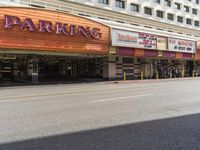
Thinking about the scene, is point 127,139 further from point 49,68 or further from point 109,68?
point 49,68

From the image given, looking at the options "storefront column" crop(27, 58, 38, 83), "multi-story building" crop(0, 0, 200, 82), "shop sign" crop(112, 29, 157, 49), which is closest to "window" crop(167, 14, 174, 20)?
"multi-story building" crop(0, 0, 200, 82)

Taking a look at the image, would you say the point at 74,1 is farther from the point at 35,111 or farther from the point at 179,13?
the point at 35,111

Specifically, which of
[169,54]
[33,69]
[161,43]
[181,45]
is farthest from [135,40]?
[33,69]

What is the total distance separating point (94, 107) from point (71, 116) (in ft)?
6.16

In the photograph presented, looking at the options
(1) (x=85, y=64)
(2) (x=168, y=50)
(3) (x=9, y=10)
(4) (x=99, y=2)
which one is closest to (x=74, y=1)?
(4) (x=99, y=2)

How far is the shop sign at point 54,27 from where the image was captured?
21.9 metres

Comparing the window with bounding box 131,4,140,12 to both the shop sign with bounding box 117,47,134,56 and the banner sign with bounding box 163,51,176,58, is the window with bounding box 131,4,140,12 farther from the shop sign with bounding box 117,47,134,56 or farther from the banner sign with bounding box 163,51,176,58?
the shop sign with bounding box 117,47,134,56

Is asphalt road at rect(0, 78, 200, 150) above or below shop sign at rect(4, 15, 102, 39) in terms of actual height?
below

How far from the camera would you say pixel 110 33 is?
94.9ft

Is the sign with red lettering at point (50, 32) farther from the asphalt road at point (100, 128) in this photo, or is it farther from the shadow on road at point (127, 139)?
the shadow on road at point (127, 139)

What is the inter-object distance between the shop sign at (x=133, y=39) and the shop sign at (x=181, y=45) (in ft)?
12.7

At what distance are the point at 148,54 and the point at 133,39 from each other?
3.72 m

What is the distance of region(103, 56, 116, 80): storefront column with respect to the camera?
33.5 metres

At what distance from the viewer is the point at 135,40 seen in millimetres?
31688
